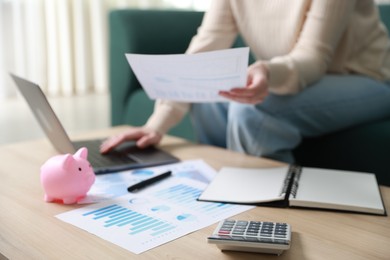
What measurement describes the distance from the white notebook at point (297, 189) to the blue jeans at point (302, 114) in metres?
0.21

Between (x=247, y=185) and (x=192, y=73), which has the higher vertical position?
(x=192, y=73)

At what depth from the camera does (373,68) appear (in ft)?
4.25

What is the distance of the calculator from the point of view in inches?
21.2

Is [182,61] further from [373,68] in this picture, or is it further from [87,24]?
[87,24]

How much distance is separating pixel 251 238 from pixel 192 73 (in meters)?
0.38

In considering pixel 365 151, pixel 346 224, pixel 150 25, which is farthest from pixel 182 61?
pixel 150 25

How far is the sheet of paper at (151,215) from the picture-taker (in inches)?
23.7

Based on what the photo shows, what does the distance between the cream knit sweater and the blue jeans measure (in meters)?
0.04

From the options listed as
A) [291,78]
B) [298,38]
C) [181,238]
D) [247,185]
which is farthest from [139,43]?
[181,238]

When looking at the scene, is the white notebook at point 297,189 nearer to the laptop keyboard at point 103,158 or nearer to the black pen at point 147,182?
the black pen at point 147,182

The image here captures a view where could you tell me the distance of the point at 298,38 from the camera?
3.92ft

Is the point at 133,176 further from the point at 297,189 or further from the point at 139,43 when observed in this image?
the point at 139,43

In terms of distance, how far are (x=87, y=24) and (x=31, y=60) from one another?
381 mm

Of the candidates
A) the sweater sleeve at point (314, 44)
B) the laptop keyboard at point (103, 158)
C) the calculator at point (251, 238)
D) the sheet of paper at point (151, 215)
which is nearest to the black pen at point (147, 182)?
the sheet of paper at point (151, 215)
